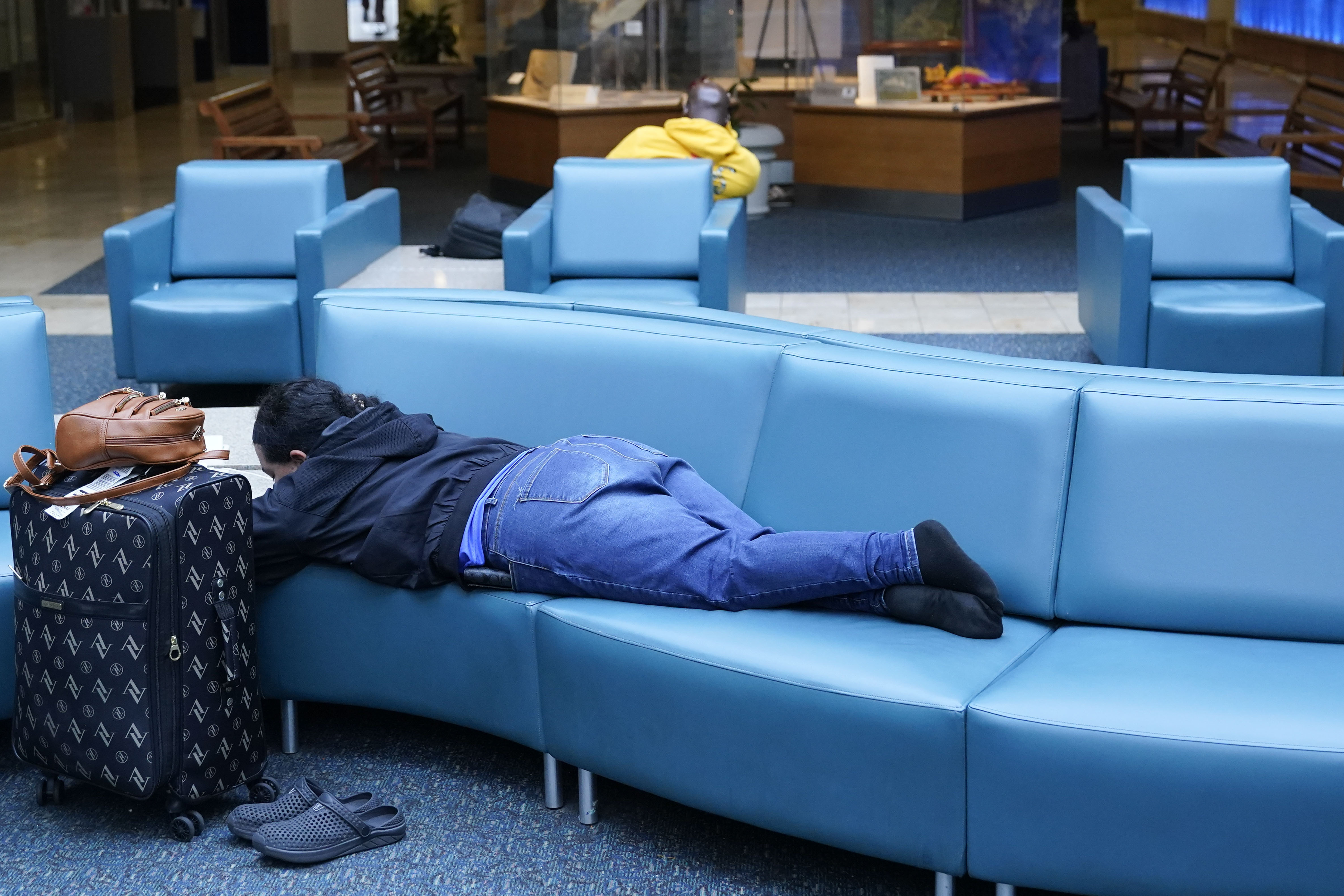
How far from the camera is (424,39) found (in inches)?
Answer: 630

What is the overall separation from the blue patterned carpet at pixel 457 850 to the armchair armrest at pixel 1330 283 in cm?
354

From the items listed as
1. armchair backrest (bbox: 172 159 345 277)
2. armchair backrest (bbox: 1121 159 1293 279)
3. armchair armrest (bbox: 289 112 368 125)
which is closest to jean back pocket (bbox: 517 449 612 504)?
armchair backrest (bbox: 172 159 345 277)

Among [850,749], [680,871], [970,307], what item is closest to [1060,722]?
[850,749]

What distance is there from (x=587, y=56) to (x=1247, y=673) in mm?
8742

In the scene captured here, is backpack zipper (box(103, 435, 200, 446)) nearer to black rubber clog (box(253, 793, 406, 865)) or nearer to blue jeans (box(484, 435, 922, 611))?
blue jeans (box(484, 435, 922, 611))

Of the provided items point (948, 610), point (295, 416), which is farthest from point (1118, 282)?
point (295, 416)

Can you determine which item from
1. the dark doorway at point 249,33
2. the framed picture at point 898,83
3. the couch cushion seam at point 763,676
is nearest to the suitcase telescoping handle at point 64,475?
the couch cushion seam at point 763,676

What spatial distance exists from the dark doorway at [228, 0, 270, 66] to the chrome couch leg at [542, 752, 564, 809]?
24.1m

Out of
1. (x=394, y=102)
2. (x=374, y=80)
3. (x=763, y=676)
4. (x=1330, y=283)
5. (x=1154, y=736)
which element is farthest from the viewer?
(x=394, y=102)

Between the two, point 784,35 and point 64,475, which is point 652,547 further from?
point 784,35

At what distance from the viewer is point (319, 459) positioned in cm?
282

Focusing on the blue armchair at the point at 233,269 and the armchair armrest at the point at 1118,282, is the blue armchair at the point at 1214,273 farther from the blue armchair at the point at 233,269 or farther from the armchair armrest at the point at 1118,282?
the blue armchair at the point at 233,269

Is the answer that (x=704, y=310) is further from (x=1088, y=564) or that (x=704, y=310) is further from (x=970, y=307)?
(x=970, y=307)

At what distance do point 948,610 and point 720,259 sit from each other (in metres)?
3.22
